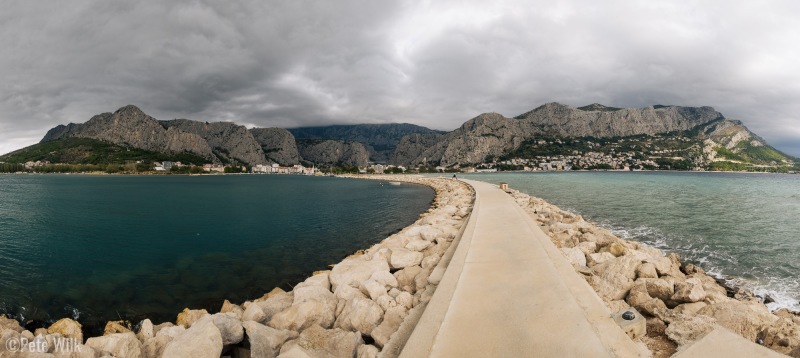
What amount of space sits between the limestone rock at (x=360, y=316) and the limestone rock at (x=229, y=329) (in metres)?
1.74

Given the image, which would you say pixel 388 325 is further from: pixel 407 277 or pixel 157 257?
pixel 157 257

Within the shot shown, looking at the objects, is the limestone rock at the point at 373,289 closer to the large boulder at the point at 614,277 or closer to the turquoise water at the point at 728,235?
the large boulder at the point at 614,277

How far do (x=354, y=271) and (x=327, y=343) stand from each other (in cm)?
329

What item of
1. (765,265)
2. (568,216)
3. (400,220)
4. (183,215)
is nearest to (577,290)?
(765,265)

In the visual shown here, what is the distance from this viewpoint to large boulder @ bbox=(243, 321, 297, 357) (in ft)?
17.6

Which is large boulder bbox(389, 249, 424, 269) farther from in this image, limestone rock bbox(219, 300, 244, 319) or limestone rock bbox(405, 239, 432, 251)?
limestone rock bbox(219, 300, 244, 319)

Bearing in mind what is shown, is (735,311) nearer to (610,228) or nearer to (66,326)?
(66,326)

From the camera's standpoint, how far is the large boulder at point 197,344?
16.2 feet

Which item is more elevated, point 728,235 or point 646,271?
point 646,271

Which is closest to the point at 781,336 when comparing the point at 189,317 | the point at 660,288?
the point at 660,288

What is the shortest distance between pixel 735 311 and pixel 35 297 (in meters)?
18.1

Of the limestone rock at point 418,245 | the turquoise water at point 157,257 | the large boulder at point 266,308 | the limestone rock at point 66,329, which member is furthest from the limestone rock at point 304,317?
the limestone rock at point 418,245

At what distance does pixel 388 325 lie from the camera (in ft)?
19.8

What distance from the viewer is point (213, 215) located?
30609mm
